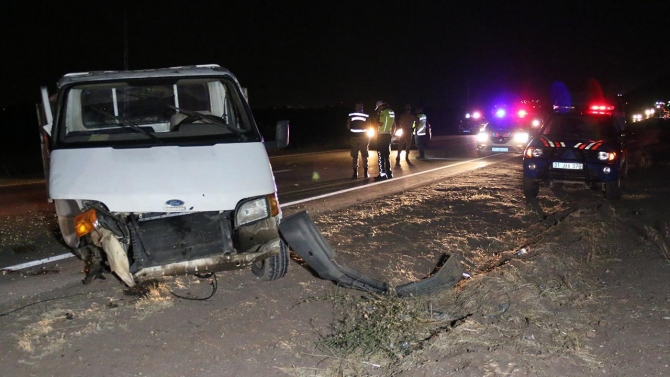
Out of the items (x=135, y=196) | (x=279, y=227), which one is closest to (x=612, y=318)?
(x=279, y=227)

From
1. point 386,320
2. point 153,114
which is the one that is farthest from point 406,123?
point 386,320

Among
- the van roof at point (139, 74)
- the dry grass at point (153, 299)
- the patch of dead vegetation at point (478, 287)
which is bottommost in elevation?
the dry grass at point (153, 299)

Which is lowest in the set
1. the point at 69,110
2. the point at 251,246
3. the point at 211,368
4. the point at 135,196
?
the point at 211,368

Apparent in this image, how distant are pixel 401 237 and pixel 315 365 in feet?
12.7

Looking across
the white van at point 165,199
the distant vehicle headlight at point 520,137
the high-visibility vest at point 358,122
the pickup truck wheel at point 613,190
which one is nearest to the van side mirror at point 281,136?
the white van at point 165,199

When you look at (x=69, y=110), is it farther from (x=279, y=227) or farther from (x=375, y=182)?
(x=375, y=182)

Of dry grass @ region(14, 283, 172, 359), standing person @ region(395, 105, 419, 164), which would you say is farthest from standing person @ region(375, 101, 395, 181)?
dry grass @ region(14, 283, 172, 359)

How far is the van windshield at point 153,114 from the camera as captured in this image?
18.0 ft

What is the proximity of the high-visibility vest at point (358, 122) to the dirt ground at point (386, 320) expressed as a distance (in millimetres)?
5876

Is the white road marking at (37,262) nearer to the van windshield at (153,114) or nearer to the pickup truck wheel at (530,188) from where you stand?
the van windshield at (153,114)

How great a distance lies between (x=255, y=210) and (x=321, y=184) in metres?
7.75

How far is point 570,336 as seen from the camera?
4312mm

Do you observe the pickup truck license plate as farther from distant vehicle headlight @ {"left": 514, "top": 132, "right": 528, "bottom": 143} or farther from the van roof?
distant vehicle headlight @ {"left": 514, "top": 132, "right": 528, "bottom": 143}

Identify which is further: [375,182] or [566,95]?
[566,95]
